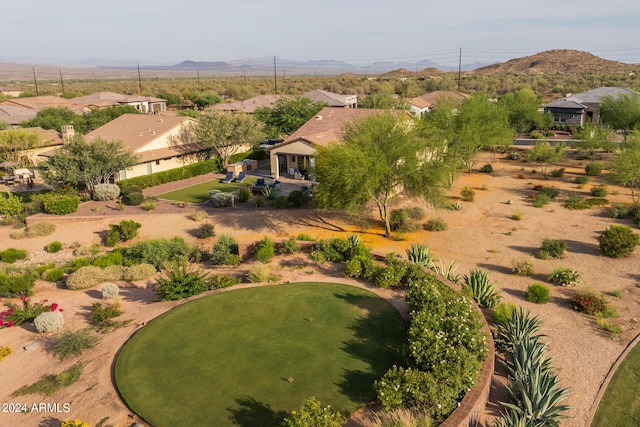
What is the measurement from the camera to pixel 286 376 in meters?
13.2

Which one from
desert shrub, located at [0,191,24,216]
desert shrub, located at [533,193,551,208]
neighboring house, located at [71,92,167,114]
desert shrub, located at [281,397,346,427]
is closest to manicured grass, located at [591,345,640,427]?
desert shrub, located at [281,397,346,427]

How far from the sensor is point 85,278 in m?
20.9

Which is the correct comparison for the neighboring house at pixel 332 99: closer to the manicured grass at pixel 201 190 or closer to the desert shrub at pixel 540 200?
the manicured grass at pixel 201 190

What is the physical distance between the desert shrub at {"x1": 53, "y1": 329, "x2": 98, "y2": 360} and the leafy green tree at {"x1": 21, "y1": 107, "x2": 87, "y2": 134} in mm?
50796

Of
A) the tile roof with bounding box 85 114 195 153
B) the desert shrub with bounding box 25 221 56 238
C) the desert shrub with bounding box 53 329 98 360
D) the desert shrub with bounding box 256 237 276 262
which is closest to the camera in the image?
the desert shrub with bounding box 53 329 98 360

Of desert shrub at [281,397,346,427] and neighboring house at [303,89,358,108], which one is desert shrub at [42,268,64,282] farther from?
neighboring house at [303,89,358,108]

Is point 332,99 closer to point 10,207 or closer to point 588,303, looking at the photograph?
point 10,207

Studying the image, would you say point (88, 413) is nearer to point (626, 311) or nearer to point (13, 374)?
point (13, 374)

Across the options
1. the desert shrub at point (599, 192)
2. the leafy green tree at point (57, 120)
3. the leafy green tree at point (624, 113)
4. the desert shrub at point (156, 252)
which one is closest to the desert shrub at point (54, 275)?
the desert shrub at point (156, 252)

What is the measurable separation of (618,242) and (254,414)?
21.3 m

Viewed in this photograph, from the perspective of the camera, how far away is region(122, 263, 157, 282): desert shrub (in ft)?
71.1

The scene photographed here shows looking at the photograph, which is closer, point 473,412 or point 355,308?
point 473,412

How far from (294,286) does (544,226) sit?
1847cm

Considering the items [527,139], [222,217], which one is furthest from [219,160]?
[527,139]
